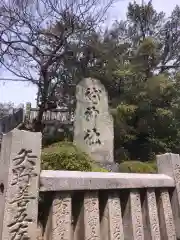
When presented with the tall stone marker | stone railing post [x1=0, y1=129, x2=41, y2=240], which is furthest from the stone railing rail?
the tall stone marker

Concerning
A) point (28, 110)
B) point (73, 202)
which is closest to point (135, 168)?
point (73, 202)

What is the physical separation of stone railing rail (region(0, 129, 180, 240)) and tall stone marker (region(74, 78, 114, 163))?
11.2ft

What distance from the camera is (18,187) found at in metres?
1.15

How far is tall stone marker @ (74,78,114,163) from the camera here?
5.31 m

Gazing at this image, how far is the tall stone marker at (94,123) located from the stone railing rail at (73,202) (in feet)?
11.2

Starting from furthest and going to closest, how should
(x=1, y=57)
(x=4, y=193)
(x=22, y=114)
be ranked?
(x=22, y=114) → (x=1, y=57) → (x=4, y=193)

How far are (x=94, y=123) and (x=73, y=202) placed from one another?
4.09 m

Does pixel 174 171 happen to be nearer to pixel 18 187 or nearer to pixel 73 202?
pixel 73 202

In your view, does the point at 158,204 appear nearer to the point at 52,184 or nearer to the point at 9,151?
the point at 52,184

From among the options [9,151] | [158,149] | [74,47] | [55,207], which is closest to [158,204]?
[55,207]

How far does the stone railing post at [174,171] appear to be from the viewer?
6.24ft

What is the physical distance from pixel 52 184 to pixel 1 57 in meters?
9.00

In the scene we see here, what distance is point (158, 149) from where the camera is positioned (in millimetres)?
8703

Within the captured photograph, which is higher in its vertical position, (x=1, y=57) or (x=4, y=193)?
(x=1, y=57)
